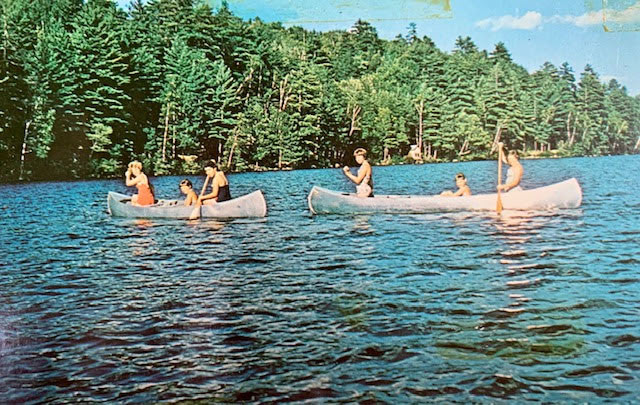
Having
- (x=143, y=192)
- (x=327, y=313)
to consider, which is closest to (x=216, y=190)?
(x=143, y=192)

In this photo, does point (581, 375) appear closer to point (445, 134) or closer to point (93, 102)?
point (93, 102)

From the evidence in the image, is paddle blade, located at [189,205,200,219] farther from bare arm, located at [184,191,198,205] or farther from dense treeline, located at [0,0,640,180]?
dense treeline, located at [0,0,640,180]

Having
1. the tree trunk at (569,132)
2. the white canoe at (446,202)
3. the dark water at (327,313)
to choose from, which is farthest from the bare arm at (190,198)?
the tree trunk at (569,132)

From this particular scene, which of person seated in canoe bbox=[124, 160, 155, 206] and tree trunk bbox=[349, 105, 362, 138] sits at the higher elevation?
tree trunk bbox=[349, 105, 362, 138]

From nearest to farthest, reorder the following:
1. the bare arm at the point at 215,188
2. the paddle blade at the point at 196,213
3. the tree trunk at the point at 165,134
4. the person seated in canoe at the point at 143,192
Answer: the paddle blade at the point at 196,213 → the bare arm at the point at 215,188 → the person seated in canoe at the point at 143,192 → the tree trunk at the point at 165,134

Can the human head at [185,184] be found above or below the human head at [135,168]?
below

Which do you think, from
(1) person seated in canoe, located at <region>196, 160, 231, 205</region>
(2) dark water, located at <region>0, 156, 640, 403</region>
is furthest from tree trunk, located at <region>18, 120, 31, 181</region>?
(1) person seated in canoe, located at <region>196, 160, 231, 205</region>

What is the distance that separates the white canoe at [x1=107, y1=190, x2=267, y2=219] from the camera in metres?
7.27

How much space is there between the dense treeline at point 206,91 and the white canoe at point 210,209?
1.23 metres

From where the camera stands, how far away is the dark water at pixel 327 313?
2.43 meters

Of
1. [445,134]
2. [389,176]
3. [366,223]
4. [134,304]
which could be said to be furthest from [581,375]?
[445,134]

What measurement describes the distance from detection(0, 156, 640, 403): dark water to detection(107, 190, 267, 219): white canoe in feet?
1.86

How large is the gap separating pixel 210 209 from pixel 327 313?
414cm

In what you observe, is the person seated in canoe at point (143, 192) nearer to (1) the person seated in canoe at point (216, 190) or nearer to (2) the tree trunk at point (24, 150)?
(1) the person seated in canoe at point (216, 190)
